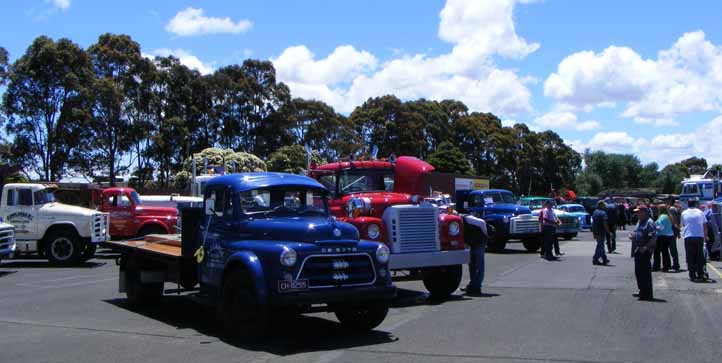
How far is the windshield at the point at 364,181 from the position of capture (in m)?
12.4

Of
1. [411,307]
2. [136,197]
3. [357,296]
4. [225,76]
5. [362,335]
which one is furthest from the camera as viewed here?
[225,76]

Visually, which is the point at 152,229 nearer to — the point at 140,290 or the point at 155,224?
the point at 155,224

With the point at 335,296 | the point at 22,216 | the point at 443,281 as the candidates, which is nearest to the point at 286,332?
the point at 335,296

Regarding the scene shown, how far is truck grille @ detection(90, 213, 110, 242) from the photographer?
60.3 feet

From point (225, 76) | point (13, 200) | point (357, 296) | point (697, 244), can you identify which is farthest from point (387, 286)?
point (225, 76)

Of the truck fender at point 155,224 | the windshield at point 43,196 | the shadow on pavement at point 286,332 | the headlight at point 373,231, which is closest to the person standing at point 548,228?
the headlight at point 373,231

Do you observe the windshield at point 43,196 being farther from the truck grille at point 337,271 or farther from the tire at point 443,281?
the truck grille at point 337,271

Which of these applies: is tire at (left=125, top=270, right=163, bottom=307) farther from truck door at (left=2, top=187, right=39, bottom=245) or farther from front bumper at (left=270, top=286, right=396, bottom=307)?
truck door at (left=2, top=187, right=39, bottom=245)

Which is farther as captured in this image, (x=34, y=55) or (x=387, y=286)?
(x=34, y=55)

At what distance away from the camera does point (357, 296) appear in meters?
7.86

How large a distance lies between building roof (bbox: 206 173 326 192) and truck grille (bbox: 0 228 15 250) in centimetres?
972

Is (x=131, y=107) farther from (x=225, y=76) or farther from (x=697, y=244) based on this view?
(x=697, y=244)

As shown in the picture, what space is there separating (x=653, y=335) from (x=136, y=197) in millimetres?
17359

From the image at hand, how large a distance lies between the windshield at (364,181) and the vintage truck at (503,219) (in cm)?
1054
